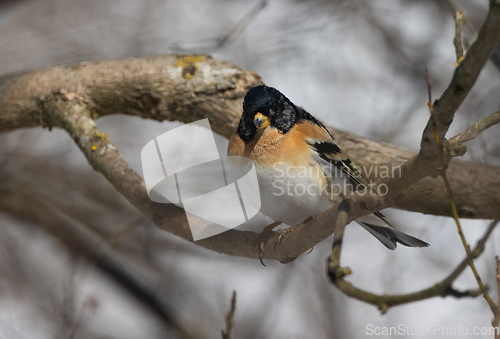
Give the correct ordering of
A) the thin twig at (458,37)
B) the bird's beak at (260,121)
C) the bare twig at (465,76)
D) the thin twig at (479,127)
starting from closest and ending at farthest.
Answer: the bare twig at (465,76), the thin twig at (479,127), the thin twig at (458,37), the bird's beak at (260,121)

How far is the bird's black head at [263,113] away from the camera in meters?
3.03

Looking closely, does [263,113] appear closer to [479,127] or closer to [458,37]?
[458,37]

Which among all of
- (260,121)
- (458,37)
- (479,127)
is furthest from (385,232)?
(479,127)

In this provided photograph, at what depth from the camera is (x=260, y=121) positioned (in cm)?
296

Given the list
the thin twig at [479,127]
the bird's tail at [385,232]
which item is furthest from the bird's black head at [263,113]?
the thin twig at [479,127]

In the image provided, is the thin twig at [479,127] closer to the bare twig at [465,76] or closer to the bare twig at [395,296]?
the bare twig at [465,76]

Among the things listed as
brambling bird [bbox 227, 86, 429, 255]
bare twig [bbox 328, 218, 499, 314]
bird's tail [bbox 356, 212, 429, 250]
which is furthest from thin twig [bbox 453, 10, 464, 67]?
bare twig [bbox 328, 218, 499, 314]

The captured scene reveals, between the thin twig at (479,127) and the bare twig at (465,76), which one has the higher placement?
the bare twig at (465,76)

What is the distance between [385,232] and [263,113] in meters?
1.31

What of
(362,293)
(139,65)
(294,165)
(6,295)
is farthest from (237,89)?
(6,295)

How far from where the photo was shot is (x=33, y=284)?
570cm

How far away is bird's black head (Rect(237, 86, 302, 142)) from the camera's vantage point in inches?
119

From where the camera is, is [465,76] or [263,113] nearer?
[465,76]

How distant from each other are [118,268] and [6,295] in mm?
1397
